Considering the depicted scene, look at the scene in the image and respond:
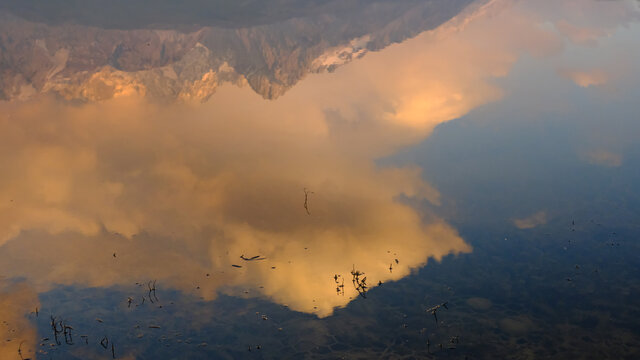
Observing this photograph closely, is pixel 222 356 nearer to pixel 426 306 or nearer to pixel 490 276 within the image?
pixel 426 306

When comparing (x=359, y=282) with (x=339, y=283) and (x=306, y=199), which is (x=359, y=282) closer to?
(x=339, y=283)

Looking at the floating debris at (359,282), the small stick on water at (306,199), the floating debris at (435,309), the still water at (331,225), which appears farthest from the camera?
the small stick on water at (306,199)

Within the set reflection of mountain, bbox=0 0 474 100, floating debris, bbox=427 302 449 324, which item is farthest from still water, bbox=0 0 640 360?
reflection of mountain, bbox=0 0 474 100

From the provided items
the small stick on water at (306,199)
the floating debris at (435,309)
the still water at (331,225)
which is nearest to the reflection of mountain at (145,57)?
the still water at (331,225)

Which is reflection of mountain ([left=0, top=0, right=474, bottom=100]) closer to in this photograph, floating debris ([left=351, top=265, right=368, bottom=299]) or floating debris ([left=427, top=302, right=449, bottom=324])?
floating debris ([left=351, top=265, right=368, bottom=299])

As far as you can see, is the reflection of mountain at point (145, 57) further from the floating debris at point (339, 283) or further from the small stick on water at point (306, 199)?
the floating debris at point (339, 283)

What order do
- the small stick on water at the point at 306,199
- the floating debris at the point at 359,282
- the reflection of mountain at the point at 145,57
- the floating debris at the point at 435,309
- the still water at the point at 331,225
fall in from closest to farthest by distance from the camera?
1. the still water at the point at 331,225
2. the floating debris at the point at 435,309
3. the floating debris at the point at 359,282
4. the small stick on water at the point at 306,199
5. the reflection of mountain at the point at 145,57

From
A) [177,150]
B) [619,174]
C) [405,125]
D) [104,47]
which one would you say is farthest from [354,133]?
[104,47]

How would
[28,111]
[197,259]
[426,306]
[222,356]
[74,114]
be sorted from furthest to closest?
[28,111] < [74,114] < [197,259] < [426,306] < [222,356]
